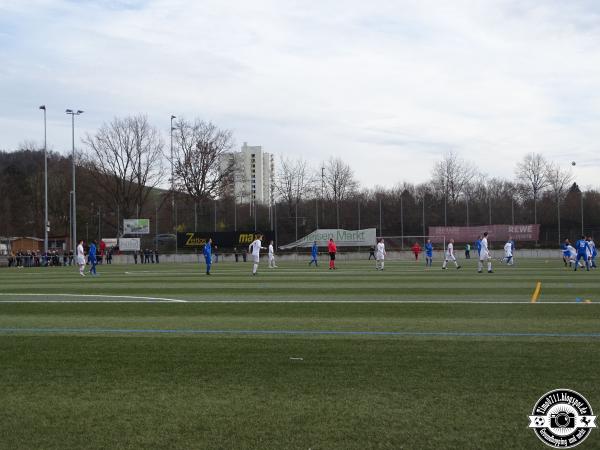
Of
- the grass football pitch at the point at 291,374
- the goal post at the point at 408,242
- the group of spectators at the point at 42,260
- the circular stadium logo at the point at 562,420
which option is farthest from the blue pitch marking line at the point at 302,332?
the group of spectators at the point at 42,260

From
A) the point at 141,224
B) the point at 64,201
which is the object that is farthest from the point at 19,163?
the point at 141,224

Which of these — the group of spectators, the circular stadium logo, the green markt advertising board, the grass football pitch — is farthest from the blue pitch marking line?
the green markt advertising board

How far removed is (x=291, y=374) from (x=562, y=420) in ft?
10.8

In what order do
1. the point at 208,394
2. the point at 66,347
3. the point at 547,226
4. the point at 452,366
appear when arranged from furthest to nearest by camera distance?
the point at 547,226
the point at 66,347
the point at 452,366
the point at 208,394

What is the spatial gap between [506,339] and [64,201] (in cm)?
8872

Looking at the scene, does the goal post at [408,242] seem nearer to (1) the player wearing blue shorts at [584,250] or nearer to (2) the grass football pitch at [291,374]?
(1) the player wearing blue shorts at [584,250]

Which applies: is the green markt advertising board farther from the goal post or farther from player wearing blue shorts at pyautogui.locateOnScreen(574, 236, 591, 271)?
player wearing blue shorts at pyautogui.locateOnScreen(574, 236, 591, 271)

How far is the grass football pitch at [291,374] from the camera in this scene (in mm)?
5731

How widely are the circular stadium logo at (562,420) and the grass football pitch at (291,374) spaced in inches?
3.9

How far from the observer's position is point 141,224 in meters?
65.1

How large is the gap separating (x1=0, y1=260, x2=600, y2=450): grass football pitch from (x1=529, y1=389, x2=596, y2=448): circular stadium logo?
0.32 ft

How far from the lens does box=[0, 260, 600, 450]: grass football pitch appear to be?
18.8ft

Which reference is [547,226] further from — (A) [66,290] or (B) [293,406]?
(B) [293,406]

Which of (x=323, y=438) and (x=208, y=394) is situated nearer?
(x=323, y=438)
